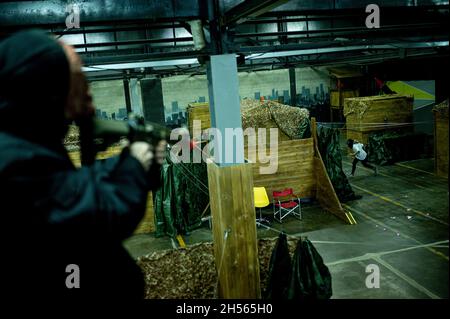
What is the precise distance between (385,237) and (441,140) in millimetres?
7117

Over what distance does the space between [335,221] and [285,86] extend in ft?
54.1

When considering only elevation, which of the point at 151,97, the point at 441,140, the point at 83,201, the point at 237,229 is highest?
the point at 151,97

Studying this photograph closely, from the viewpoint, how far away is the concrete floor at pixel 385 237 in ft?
26.8

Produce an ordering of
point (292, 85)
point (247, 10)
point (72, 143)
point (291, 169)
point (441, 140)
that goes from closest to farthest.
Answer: point (247, 10), point (72, 143), point (291, 169), point (441, 140), point (292, 85)

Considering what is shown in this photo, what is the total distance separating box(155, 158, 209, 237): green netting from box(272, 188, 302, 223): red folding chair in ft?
7.90

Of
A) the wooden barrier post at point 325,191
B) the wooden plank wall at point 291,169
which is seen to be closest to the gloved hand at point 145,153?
the wooden barrier post at point 325,191

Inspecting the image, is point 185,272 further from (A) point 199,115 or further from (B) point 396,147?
(B) point 396,147

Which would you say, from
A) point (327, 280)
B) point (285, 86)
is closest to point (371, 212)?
point (327, 280)

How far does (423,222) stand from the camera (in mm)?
11359

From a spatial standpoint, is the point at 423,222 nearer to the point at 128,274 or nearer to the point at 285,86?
the point at 128,274

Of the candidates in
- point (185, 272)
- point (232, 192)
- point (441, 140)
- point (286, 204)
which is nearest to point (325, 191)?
point (286, 204)

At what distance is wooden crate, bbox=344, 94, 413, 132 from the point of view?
63.0 feet

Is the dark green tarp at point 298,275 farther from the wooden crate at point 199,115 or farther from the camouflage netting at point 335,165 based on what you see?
the wooden crate at point 199,115

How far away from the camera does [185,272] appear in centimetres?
775
